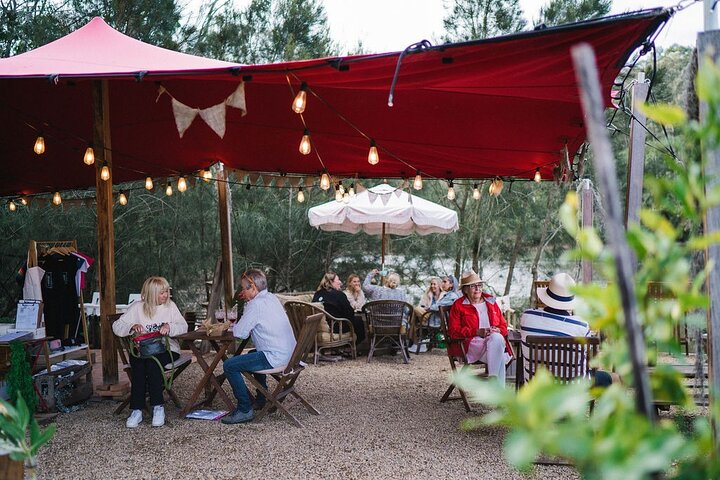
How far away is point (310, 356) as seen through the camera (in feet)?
25.9

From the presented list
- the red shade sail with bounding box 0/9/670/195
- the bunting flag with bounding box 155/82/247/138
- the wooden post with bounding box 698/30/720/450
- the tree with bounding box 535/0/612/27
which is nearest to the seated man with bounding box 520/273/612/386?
the red shade sail with bounding box 0/9/670/195

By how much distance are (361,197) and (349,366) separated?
263 cm

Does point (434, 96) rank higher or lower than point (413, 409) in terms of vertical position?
higher

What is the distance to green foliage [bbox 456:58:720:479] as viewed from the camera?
0.84 metres

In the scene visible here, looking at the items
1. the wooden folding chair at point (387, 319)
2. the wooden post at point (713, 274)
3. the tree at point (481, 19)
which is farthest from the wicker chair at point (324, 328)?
the tree at point (481, 19)

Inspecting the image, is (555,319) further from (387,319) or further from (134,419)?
(387,319)

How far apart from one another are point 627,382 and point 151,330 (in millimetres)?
4341

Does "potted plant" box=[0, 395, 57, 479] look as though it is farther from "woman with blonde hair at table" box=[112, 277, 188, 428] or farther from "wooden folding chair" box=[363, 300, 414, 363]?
"wooden folding chair" box=[363, 300, 414, 363]

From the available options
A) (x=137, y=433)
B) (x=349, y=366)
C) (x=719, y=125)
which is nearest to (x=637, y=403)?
(x=719, y=125)

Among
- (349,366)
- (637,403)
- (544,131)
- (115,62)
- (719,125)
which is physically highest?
(115,62)

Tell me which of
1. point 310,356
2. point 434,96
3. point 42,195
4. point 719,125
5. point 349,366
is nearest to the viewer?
point 719,125

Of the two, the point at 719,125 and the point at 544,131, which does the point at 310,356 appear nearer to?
the point at 544,131

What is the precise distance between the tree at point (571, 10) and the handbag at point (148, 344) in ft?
25.1

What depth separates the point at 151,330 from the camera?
16.1 ft
